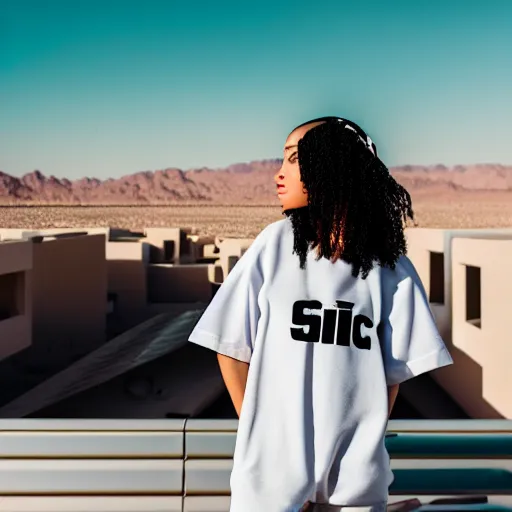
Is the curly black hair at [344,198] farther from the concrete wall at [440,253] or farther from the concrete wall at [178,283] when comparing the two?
the concrete wall at [178,283]

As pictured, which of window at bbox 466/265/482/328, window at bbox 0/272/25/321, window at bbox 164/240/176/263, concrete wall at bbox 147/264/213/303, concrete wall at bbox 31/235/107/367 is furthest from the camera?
window at bbox 164/240/176/263

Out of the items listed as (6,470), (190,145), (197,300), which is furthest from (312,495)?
(190,145)

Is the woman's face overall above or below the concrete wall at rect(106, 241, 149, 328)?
above

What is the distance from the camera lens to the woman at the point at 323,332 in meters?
0.87

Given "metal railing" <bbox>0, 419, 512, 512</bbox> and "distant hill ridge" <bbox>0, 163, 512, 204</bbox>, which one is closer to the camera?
"metal railing" <bbox>0, 419, 512, 512</bbox>

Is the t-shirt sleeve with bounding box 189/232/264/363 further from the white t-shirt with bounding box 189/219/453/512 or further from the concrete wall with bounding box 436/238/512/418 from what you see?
the concrete wall with bounding box 436/238/512/418

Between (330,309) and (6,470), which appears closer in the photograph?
(330,309)

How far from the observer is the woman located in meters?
0.87

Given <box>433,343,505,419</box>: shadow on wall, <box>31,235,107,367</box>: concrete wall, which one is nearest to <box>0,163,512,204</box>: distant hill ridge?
<box>31,235,107,367</box>: concrete wall

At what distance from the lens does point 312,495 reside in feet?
2.87

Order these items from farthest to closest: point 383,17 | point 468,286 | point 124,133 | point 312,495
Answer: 1. point 383,17
2. point 124,133
3. point 468,286
4. point 312,495

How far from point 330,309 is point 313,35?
73105 millimetres

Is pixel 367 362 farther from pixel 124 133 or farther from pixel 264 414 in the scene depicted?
pixel 124 133

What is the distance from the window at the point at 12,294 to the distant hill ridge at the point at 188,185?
146 ft
